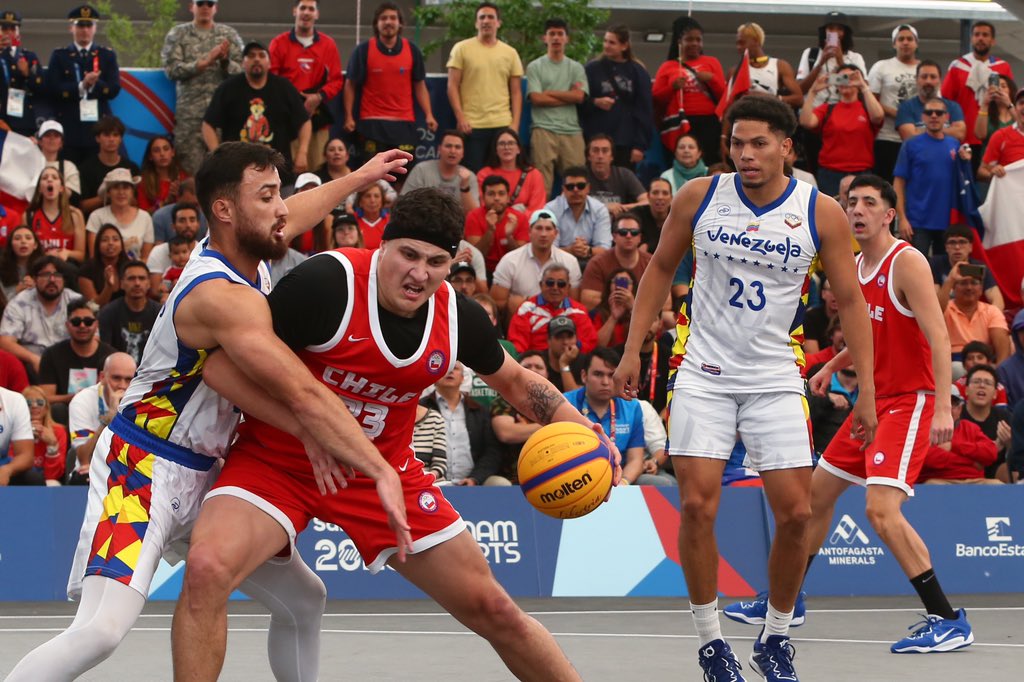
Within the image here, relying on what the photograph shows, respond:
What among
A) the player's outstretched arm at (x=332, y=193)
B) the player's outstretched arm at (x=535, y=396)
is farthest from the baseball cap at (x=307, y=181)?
the player's outstretched arm at (x=535, y=396)

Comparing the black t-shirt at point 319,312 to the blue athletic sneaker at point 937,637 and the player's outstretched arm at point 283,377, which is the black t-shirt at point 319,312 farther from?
the blue athletic sneaker at point 937,637

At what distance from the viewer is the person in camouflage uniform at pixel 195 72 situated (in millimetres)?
15258

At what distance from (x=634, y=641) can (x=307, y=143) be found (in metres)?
8.07

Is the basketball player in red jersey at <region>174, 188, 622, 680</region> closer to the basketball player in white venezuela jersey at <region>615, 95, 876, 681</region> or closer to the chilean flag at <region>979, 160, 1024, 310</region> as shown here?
the basketball player in white venezuela jersey at <region>615, 95, 876, 681</region>

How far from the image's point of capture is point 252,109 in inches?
571

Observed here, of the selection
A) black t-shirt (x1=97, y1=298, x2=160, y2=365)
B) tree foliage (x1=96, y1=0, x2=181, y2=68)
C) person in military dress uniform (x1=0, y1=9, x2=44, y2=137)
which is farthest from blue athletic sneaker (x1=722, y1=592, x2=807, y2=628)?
tree foliage (x1=96, y1=0, x2=181, y2=68)

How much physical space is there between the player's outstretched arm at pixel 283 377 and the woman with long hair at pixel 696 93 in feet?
39.4

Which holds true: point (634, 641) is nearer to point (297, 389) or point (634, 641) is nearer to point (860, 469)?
point (860, 469)

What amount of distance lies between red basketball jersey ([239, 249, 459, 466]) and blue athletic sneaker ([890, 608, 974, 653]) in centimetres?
394

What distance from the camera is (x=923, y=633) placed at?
8086 millimetres

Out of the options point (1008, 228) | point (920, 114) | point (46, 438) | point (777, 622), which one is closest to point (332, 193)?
Result: point (777, 622)

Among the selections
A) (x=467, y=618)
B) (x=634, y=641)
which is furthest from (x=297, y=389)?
(x=634, y=641)

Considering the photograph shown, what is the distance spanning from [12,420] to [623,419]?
4755 millimetres

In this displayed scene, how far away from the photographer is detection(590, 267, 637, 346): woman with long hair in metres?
13.0
